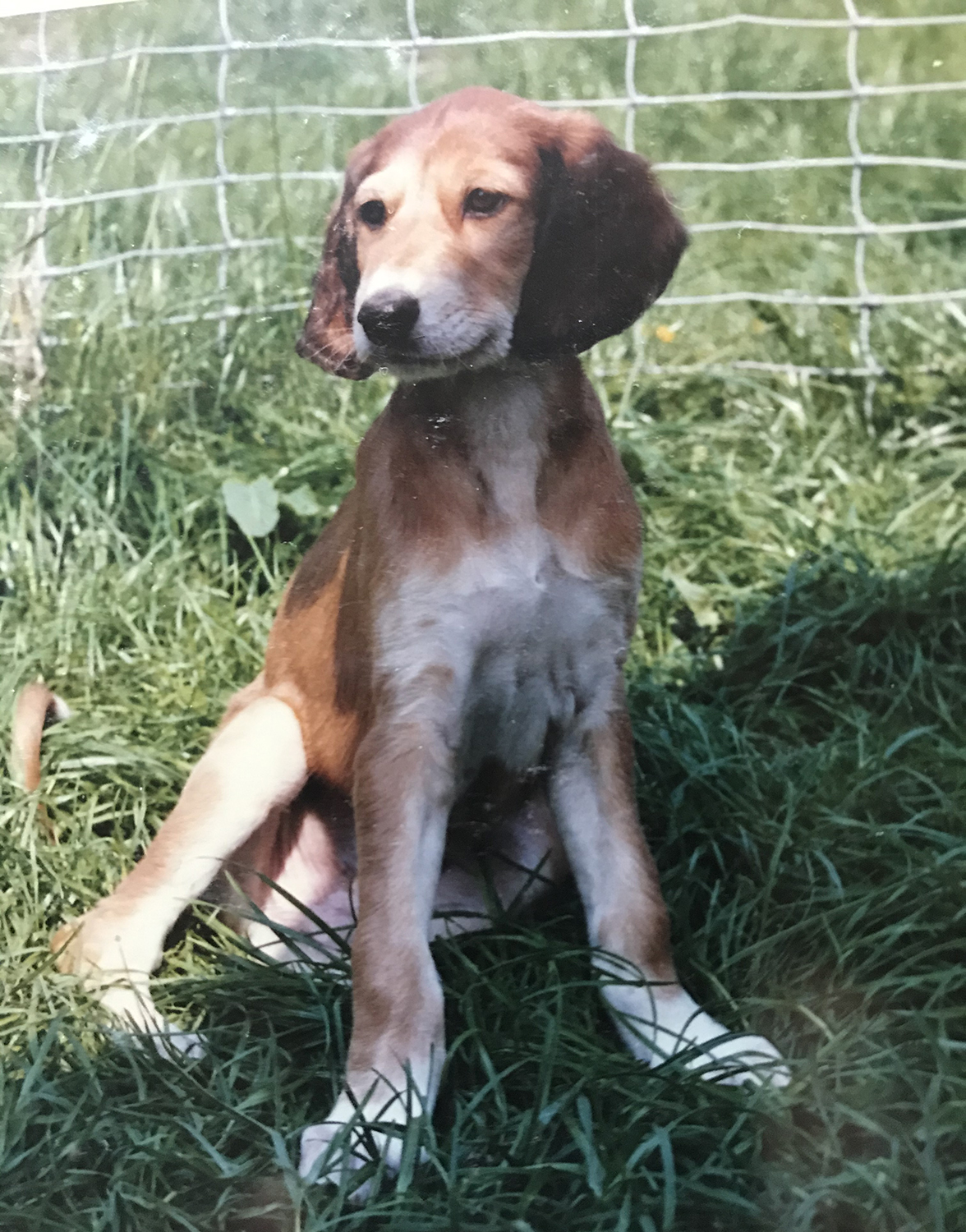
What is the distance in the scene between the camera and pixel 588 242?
1.91 meters

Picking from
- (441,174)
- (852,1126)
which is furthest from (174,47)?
(852,1126)

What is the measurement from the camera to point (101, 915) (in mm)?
2205

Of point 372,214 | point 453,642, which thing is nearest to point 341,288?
point 372,214

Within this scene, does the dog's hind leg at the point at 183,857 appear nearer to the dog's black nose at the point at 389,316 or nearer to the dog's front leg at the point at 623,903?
the dog's front leg at the point at 623,903

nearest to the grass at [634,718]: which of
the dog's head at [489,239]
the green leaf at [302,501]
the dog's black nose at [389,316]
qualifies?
the green leaf at [302,501]

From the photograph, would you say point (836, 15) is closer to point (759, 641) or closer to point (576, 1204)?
point (759, 641)

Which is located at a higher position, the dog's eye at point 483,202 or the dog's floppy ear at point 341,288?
the dog's eye at point 483,202

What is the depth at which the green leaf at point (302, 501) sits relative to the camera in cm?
258

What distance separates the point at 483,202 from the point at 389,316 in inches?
8.6

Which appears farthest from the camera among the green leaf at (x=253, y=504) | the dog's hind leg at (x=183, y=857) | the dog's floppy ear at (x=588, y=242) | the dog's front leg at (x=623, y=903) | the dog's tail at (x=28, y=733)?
the green leaf at (x=253, y=504)

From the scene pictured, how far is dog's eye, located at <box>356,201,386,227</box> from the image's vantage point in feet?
6.22

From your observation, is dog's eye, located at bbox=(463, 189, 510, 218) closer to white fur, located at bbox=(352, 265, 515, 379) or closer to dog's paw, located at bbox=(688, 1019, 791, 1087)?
white fur, located at bbox=(352, 265, 515, 379)

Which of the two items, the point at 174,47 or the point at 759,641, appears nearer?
the point at 174,47

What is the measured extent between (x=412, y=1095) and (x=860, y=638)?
149 cm
